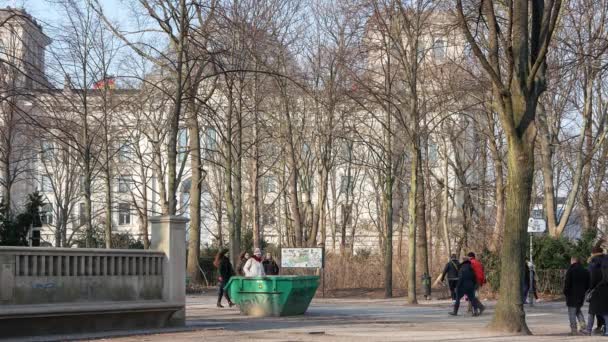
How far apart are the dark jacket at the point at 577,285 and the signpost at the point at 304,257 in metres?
15.7

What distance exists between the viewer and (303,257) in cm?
3631

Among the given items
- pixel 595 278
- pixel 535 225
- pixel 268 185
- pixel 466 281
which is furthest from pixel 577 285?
pixel 268 185

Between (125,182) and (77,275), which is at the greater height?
(125,182)

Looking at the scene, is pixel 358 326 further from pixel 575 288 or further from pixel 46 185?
pixel 46 185

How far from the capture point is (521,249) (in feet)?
63.7

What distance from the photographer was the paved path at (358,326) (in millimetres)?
18422

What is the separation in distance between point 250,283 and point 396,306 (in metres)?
7.85

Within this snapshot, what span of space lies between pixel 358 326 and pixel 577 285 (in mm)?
4756

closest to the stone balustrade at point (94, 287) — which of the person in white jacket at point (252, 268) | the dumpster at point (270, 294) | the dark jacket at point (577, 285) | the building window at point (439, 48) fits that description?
the dumpster at point (270, 294)

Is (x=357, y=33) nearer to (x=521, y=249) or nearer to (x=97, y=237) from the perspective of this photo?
(x=521, y=249)

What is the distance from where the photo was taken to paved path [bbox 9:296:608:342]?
18.4 metres

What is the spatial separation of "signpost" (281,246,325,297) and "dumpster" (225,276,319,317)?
1023cm

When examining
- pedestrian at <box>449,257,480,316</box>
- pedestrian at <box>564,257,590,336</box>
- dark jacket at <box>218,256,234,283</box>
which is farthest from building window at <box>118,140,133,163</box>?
pedestrian at <box>564,257,590,336</box>

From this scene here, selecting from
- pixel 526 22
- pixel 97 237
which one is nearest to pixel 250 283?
pixel 526 22
